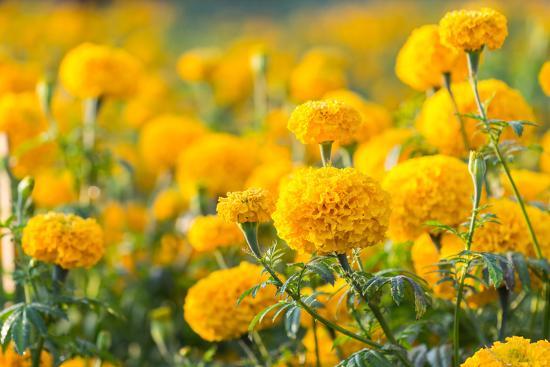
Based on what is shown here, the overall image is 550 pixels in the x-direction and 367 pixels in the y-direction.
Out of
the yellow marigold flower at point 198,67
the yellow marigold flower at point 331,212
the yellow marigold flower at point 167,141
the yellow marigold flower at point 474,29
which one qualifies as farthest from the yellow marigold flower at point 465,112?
→ the yellow marigold flower at point 198,67

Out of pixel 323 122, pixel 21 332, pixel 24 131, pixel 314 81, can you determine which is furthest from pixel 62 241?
pixel 314 81

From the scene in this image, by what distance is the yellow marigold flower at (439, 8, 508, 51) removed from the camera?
2105 millimetres

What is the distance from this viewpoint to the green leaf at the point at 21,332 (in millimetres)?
2078

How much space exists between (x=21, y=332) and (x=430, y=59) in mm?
1379

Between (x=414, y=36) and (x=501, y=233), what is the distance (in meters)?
0.69

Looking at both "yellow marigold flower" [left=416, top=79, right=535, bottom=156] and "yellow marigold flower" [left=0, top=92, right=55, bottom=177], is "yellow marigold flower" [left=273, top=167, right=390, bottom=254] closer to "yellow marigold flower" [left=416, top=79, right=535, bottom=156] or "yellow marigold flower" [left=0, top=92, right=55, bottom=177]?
"yellow marigold flower" [left=416, top=79, right=535, bottom=156]

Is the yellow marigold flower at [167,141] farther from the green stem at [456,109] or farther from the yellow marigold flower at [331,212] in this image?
the yellow marigold flower at [331,212]

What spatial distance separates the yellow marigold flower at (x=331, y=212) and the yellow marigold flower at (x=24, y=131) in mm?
1823

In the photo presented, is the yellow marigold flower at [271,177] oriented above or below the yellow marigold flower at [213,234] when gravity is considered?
above

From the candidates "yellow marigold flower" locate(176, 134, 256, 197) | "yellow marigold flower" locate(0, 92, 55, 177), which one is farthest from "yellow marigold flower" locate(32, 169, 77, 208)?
"yellow marigold flower" locate(176, 134, 256, 197)

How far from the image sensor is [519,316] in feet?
9.52

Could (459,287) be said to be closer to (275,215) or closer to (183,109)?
(275,215)

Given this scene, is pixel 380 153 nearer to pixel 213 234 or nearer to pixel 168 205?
pixel 213 234

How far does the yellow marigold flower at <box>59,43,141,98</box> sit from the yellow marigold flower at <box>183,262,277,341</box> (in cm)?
138
